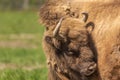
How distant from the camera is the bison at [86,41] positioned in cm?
458

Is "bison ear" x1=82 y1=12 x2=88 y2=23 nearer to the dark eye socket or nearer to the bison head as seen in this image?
the bison head

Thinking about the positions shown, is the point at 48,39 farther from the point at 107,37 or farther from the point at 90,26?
the point at 107,37

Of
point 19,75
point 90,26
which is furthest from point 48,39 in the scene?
point 19,75

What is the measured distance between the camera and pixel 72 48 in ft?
15.7

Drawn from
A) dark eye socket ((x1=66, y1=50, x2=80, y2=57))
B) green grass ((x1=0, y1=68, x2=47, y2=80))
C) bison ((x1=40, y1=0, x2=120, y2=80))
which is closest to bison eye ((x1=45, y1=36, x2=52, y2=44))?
bison ((x1=40, y1=0, x2=120, y2=80))

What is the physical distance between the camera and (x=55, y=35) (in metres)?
4.80

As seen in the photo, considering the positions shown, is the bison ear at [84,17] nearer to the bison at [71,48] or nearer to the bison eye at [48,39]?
the bison at [71,48]

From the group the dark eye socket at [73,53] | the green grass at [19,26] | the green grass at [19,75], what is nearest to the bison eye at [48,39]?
the dark eye socket at [73,53]

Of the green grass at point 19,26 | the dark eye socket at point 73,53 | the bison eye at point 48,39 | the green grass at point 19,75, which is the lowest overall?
the green grass at point 19,26

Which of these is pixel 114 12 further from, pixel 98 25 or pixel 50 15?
pixel 50 15

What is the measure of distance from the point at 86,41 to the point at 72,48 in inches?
6.8

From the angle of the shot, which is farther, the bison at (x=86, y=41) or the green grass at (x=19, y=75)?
the green grass at (x=19, y=75)

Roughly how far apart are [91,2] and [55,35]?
697 millimetres

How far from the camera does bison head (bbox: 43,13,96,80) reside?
15.3 feet
